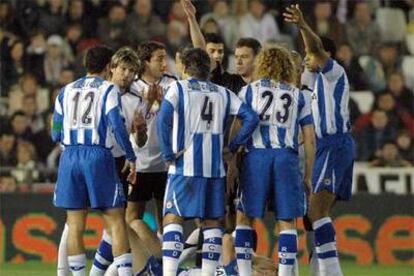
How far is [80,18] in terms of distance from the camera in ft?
70.5

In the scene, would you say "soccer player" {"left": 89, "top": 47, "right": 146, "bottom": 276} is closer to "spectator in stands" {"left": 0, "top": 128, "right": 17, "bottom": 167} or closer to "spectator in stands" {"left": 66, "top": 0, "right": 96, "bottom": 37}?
"spectator in stands" {"left": 0, "top": 128, "right": 17, "bottom": 167}

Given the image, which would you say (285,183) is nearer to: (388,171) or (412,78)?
(388,171)

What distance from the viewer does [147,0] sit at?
21.7 m

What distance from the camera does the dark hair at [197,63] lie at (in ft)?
43.2

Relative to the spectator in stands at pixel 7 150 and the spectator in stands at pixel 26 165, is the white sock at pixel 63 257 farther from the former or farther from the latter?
the spectator in stands at pixel 7 150

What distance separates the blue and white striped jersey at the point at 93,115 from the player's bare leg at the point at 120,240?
0.49m

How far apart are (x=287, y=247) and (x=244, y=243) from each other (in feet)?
1.21

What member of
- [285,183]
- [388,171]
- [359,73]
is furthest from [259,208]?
[359,73]

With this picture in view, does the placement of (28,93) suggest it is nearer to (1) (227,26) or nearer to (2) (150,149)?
(1) (227,26)

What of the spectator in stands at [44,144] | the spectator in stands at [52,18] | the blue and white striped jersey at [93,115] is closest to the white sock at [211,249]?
the blue and white striped jersey at [93,115]

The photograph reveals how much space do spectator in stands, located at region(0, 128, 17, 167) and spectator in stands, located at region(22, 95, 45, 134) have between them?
0.32 meters

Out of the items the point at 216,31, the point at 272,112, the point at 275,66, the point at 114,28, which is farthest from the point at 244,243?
the point at 114,28

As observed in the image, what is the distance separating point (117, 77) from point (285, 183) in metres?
1.66

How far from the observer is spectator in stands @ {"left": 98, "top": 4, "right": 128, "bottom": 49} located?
21.2 metres
